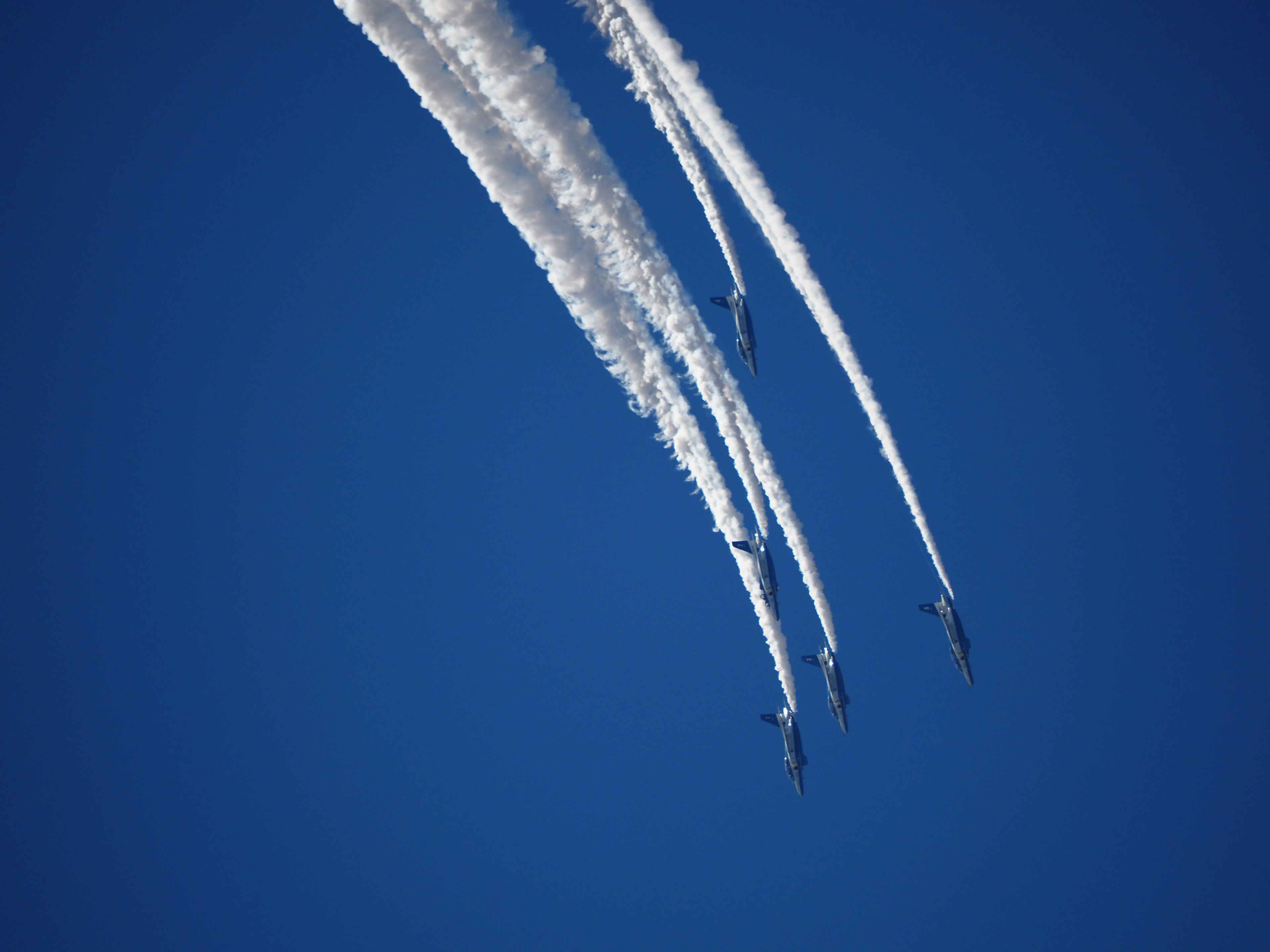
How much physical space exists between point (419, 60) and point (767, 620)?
16.7m

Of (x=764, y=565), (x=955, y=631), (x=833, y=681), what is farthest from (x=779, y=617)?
(x=955, y=631)

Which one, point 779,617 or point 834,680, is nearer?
point 779,617

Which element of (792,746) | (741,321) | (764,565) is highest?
(741,321)

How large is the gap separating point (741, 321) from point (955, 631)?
14173 millimetres

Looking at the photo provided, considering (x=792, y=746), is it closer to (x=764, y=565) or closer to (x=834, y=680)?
(x=834, y=680)

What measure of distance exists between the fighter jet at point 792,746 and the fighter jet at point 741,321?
1270 centimetres

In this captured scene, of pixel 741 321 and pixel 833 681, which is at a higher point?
pixel 741 321

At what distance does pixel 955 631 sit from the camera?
1157 inches

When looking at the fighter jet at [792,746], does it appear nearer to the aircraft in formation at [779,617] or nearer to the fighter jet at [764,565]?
the aircraft in formation at [779,617]

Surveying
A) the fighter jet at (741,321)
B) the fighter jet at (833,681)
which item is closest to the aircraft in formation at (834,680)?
the fighter jet at (833,681)

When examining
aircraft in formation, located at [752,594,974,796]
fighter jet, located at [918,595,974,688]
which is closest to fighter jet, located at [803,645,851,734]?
aircraft in formation, located at [752,594,974,796]

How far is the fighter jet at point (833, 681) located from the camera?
2767 centimetres

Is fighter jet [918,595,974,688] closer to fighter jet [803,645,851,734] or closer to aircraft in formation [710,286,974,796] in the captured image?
aircraft in formation [710,286,974,796]

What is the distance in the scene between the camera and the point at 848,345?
69.6 feet
